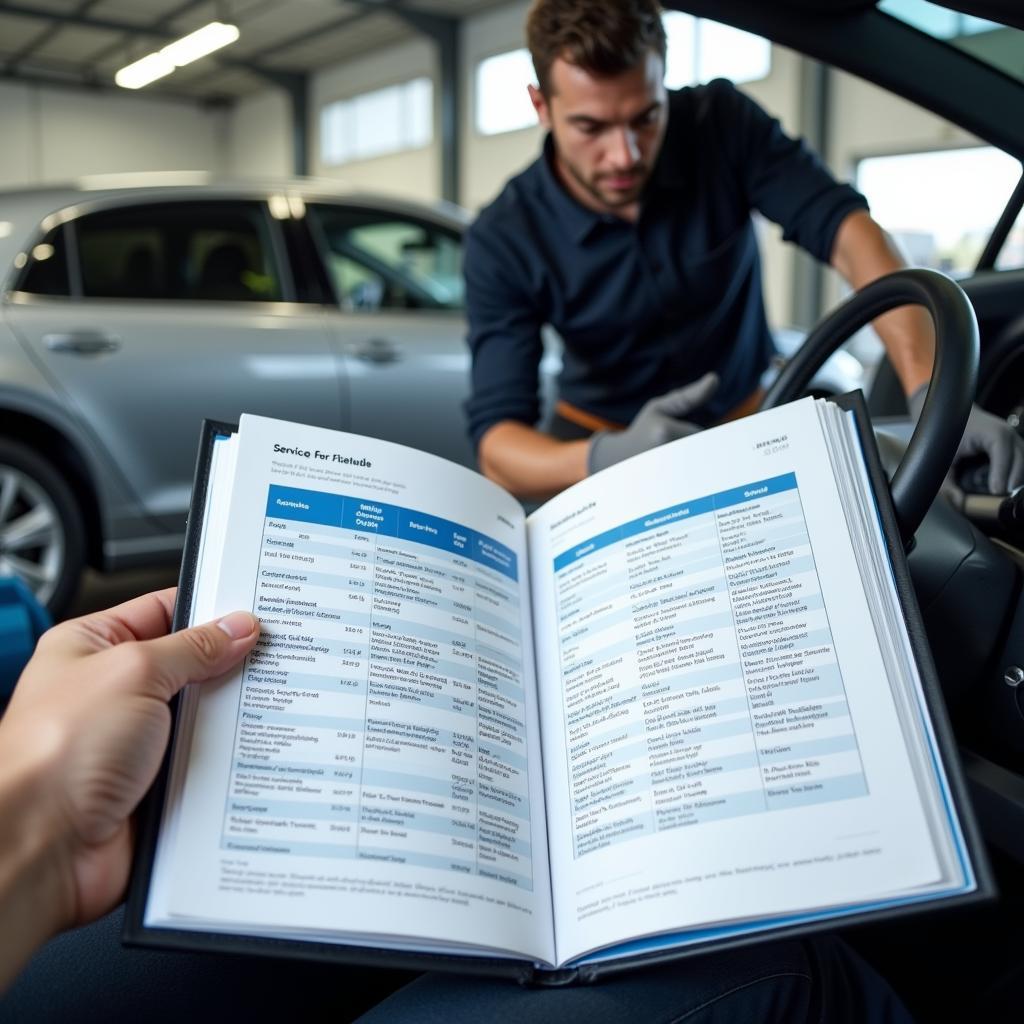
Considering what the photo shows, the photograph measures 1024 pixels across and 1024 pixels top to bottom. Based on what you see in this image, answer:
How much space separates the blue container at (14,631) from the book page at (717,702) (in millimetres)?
1079

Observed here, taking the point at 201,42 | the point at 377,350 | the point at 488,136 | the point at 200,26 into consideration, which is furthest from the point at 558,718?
the point at 200,26

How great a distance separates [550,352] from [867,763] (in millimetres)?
3010

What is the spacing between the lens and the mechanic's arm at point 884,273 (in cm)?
126

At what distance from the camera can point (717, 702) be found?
638mm

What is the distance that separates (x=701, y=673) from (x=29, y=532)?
289cm

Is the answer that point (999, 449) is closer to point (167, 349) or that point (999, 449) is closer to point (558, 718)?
point (558, 718)

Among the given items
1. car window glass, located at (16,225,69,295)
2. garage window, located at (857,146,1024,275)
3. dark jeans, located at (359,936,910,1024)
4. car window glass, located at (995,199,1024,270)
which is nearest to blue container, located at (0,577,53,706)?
dark jeans, located at (359,936,910,1024)

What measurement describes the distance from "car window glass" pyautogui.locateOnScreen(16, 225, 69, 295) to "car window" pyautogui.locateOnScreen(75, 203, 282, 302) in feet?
0.17

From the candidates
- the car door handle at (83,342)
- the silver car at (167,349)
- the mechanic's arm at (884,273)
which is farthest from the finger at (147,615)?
the car door handle at (83,342)

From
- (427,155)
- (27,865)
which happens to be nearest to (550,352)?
(27,865)

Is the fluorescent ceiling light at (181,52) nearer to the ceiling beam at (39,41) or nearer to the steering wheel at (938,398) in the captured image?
the ceiling beam at (39,41)

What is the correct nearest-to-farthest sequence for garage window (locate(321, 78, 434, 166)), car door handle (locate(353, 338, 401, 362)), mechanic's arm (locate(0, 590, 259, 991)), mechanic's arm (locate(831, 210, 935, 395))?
mechanic's arm (locate(0, 590, 259, 991)), mechanic's arm (locate(831, 210, 935, 395)), car door handle (locate(353, 338, 401, 362)), garage window (locate(321, 78, 434, 166))

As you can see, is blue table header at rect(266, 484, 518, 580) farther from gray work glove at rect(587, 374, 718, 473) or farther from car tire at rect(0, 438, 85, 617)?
car tire at rect(0, 438, 85, 617)

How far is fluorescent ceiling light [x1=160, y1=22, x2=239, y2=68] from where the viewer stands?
1027 cm
